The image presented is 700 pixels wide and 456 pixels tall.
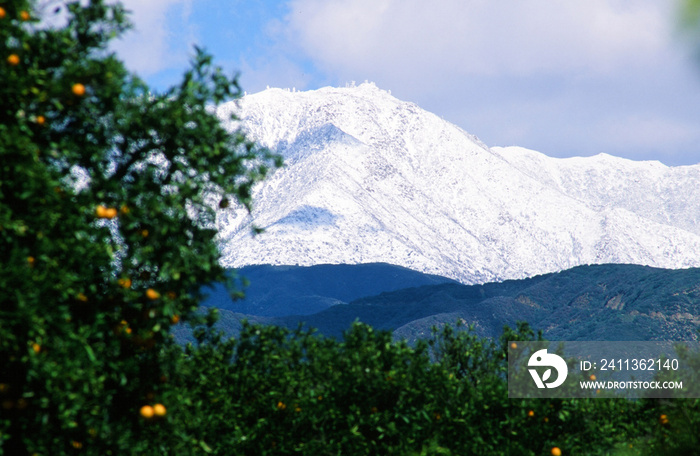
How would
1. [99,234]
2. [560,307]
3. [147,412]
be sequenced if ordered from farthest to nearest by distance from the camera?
[560,307]
[147,412]
[99,234]

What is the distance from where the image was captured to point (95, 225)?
845 cm

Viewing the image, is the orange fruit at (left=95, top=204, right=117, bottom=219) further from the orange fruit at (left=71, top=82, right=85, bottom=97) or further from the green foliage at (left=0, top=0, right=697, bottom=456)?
the orange fruit at (left=71, top=82, right=85, bottom=97)

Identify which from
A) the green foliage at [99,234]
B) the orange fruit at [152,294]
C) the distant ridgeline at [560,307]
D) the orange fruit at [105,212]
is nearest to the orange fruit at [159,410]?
the green foliage at [99,234]

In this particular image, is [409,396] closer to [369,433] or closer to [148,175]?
[369,433]

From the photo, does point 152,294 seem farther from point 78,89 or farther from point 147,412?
point 78,89

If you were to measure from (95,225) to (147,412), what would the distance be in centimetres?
216

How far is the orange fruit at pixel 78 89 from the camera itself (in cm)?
836

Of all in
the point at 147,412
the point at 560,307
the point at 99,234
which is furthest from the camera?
the point at 560,307

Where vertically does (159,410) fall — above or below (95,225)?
below

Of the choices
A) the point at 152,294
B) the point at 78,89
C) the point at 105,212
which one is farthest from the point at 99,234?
the point at 78,89

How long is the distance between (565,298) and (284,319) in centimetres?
5106

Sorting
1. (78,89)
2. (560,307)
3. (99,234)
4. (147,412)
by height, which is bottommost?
(147,412)

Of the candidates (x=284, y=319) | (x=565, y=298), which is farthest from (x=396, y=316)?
(x=565, y=298)

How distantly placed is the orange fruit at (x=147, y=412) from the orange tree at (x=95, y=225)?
16 millimetres
